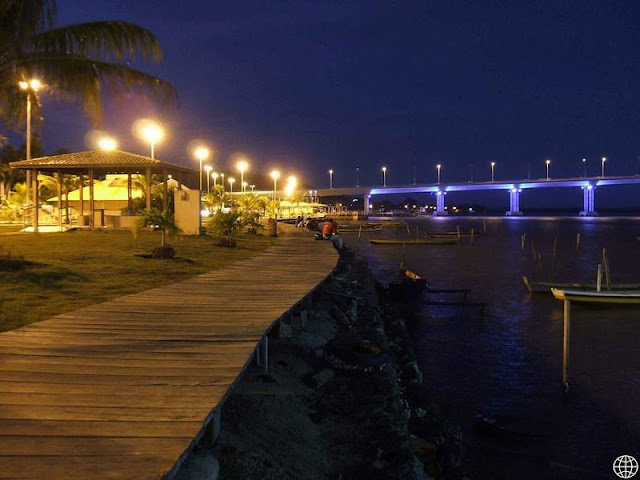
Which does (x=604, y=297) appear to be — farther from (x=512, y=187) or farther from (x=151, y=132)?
(x=512, y=187)

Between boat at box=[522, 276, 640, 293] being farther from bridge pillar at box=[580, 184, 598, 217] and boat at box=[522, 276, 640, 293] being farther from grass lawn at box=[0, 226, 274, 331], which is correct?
bridge pillar at box=[580, 184, 598, 217]

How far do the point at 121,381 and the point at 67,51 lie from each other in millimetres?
9366

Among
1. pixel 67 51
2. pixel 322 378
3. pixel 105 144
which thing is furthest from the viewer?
pixel 105 144

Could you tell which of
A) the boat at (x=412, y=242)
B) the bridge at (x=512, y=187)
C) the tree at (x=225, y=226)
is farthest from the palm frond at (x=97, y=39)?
the bridge at (x=512, y=187)

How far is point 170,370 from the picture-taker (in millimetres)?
5344

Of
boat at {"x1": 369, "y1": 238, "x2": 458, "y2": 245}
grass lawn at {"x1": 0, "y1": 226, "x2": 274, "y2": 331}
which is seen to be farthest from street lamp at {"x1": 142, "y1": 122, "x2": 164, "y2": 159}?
boat at {"x1": 369, "y1": 238, "x2": 458, "y2": 245}

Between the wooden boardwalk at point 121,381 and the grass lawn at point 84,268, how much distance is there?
141 centimetres

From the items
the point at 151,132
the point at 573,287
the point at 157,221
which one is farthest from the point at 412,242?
the point at 157,221

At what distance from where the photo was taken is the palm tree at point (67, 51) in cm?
1132

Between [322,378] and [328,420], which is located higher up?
[322,378]

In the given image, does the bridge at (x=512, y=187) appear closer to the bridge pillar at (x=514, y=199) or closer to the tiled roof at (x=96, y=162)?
the bridge pillar at (x=514, y=199)

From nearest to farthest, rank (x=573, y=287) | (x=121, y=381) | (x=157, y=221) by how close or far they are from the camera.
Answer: (x=121, y=381) < (x=157, y=221) < (x=573, y=287)

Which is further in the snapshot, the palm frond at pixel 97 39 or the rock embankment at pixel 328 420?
the palm frond at pixel 97 39

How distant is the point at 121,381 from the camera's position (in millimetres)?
4965
